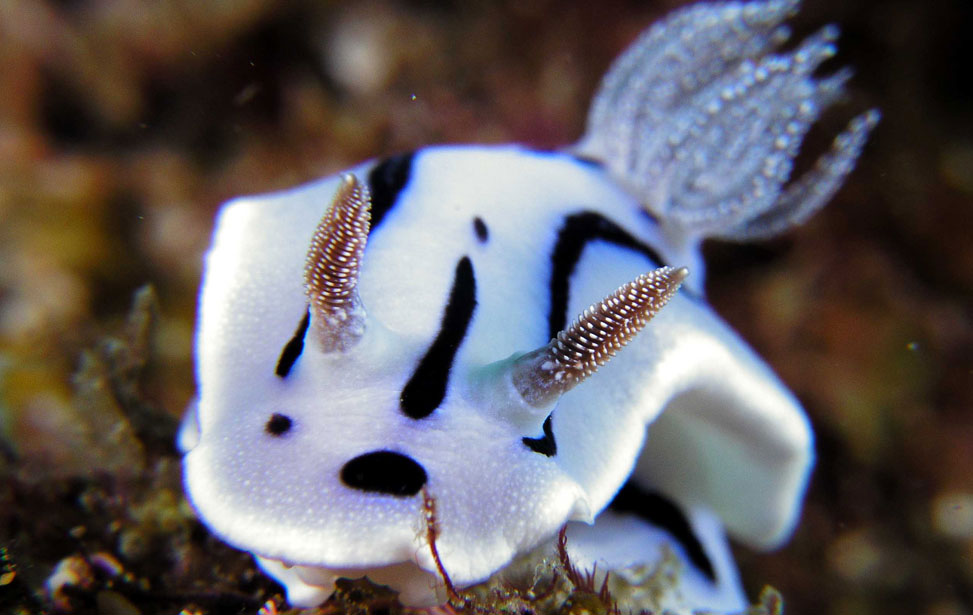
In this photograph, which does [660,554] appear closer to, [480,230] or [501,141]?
[480,230]

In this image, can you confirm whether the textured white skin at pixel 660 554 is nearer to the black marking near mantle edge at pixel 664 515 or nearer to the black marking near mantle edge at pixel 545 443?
the black marking near mantle edge at pixel 664 515

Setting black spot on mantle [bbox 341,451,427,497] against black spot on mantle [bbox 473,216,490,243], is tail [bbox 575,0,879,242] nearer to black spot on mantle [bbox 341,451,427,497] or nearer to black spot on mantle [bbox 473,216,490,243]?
black spot on mantle [bbox 473,216,490,243]

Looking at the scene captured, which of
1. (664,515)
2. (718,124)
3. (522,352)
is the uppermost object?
(718,124)

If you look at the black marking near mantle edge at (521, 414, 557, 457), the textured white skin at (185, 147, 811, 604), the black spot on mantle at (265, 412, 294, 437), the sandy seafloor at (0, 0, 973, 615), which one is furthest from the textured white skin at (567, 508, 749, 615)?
the sandy seafloor at (0, 0, 973, 615)

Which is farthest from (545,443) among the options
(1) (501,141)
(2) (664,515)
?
(1) (501,141)

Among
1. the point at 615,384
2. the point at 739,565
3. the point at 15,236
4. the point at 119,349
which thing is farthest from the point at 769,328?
the point at 15,236

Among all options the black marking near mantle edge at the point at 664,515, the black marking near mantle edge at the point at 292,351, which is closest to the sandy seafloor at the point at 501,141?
the black marking near mantle edge at the point at 664,515
